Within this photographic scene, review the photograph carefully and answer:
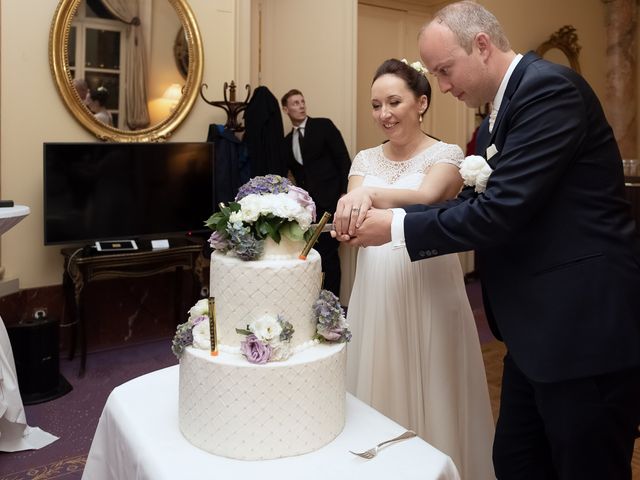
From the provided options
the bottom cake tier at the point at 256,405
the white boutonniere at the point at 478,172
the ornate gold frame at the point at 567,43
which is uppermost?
the ornate gold frame at the point at 567,43

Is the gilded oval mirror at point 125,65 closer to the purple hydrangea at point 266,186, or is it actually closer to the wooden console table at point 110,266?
the wooden console table at point 110,266

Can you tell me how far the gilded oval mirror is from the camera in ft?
12.8

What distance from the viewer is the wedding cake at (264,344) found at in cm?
128

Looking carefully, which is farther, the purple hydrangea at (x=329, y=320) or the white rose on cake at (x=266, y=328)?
the purple hydrangea at (x=329, y=320)

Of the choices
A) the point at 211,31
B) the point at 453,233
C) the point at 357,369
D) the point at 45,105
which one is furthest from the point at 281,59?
the point at 453,233

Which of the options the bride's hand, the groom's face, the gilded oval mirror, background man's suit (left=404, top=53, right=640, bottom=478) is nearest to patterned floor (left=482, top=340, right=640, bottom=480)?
background man's suit (left=404, top=53, right=640, bottom=478)

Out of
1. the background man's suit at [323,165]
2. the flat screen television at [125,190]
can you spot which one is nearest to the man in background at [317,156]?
the background man's suit at [323,165]

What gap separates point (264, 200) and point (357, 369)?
3.14 feet

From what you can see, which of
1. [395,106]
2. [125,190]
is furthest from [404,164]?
[125,190]

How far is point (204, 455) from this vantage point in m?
1.30

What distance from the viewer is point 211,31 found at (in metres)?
4.50

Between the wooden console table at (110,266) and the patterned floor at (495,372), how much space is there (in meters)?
2.08

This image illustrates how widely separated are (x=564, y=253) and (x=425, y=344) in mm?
722

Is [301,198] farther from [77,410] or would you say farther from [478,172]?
[77,410]
